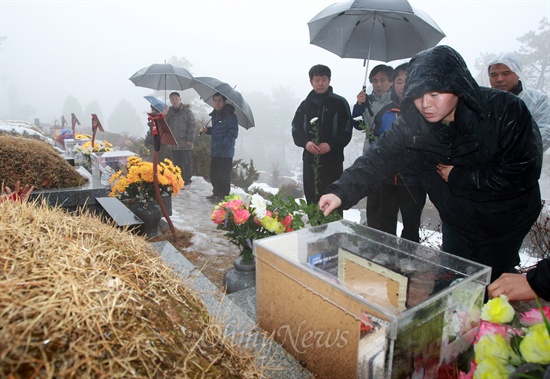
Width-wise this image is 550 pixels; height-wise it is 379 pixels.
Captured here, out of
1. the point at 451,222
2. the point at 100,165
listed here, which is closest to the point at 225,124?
the point at 100,165

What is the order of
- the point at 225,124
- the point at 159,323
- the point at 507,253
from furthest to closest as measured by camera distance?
the point at 225,124 → the point at 507,253 → the point at 159,323

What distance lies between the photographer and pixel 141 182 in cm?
512

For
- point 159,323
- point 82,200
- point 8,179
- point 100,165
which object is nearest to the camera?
point 159,323

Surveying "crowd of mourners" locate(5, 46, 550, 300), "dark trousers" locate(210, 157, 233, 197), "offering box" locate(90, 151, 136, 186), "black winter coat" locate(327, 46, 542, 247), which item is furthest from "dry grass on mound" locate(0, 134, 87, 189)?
"dark trousers" locate(210, 157, 233, 197)

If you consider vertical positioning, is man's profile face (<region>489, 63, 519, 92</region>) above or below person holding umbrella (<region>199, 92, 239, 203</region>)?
above

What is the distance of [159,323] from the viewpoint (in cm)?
81

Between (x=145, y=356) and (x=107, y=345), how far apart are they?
8 centimetres

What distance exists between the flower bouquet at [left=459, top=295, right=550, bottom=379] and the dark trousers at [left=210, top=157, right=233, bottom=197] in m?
6.94

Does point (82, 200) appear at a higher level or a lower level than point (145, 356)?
lower

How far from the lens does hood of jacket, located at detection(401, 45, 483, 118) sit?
1.83m

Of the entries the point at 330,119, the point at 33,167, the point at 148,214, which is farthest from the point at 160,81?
the point at 33,167

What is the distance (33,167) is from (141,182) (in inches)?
67.1

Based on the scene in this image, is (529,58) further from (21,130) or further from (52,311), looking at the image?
(52,311)

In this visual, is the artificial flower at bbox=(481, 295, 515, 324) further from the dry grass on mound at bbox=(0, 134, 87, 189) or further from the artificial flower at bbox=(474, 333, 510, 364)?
the dry grass on mound at bbox=(0, 134, 87, 189)
